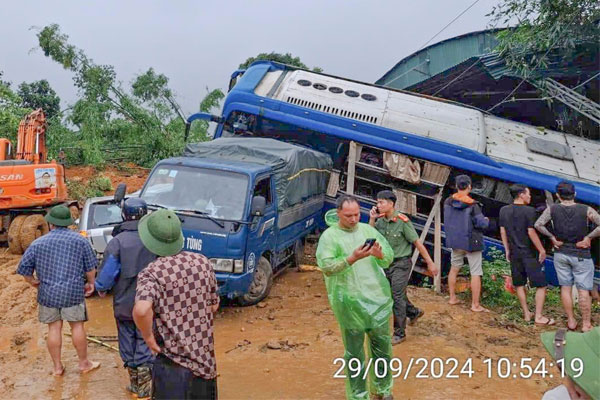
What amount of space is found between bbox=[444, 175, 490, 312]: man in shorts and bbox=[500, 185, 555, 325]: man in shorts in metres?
0.36

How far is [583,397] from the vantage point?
1906mm

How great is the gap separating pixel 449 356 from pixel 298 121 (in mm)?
5431

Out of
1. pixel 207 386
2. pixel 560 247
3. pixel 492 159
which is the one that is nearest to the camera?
pixel 207 386

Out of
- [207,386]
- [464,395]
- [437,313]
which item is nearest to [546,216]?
[437,313]

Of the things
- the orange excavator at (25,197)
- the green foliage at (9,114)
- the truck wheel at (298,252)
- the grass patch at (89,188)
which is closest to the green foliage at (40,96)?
the green foliage at (9,114)

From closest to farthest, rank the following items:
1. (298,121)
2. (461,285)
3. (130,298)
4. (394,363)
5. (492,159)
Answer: (130,298) < (394,363) < (461,285) < (492,159) < (298,121)

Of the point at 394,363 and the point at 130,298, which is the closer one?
the point at 130,298

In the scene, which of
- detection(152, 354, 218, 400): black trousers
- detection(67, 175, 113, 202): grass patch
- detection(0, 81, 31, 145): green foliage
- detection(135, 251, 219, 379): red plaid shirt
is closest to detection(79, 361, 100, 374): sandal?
detection(152, 354, 218, 400): black trousers

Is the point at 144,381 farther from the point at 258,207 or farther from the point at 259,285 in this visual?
the point at 259,285

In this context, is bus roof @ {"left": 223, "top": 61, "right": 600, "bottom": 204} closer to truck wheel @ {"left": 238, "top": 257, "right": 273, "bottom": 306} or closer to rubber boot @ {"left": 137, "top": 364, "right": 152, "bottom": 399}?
truck wheel @ {"left": 238, "top": 257, "right": 273, "bottom": 306}

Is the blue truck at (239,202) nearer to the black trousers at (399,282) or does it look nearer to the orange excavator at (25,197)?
the black trousers at (399,282)

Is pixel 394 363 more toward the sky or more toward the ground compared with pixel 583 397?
more toward the ground

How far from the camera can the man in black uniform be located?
13.6 ft

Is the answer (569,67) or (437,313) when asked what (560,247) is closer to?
(437,313)
